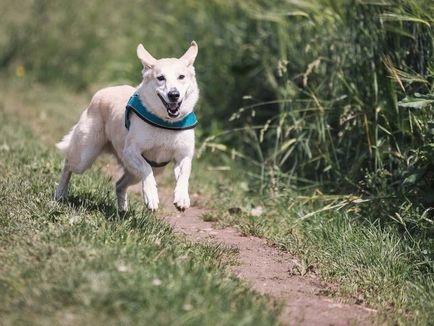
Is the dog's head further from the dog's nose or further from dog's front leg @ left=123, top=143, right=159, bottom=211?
dog's front leg @ left=123, top=143, right=159, bottom=211

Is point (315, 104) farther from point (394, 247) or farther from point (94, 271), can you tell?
point (94, 271)

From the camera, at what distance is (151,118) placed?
16.9 feet

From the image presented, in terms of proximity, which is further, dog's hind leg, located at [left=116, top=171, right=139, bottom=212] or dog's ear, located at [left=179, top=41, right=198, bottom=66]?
dog's hind leg, located at [left=116, top=171, right=139, bottom=212]

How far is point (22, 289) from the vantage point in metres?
3.77

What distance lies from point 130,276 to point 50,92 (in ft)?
25.2

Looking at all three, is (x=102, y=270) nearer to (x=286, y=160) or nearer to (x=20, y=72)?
(x=286, y=160)

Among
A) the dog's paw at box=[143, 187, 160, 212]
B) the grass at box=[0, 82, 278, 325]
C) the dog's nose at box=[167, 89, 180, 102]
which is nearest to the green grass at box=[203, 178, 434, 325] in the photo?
the grass at box=[0, 82, 278, 325]

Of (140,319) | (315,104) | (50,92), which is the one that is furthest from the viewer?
(50,92)

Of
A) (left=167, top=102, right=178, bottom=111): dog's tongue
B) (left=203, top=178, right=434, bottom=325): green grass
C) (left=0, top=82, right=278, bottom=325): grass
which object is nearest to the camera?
(left=0, top=82, right=278, bottom=325): grass

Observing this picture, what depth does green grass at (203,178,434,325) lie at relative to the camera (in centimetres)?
472

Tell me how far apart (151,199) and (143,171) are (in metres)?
0.25

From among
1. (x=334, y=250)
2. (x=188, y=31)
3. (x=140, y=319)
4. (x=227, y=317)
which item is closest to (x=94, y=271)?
(x=140, y=319)

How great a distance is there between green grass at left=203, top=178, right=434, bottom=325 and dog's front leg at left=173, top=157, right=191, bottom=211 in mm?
849

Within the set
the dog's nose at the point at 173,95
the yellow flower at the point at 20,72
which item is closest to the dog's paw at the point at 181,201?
the dog's nose at the point at 173,95
